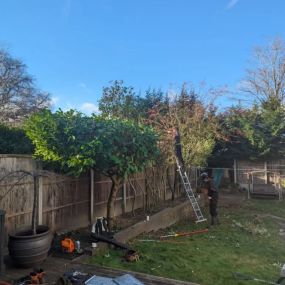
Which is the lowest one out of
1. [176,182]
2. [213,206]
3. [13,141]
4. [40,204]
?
[213,206]

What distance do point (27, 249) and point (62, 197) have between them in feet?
8.05

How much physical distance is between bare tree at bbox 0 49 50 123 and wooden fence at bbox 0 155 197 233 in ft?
69.2

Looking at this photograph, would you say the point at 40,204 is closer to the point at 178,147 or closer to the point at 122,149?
the point at 122,149

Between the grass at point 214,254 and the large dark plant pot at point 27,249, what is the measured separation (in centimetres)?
108

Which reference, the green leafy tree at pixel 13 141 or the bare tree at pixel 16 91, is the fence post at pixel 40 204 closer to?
the green leafy tree at pixel 13 141

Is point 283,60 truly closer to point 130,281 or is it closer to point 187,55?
point 187,55

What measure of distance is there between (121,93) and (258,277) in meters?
17.8

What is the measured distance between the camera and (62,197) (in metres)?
7.76

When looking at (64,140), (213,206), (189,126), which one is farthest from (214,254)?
(189,126)

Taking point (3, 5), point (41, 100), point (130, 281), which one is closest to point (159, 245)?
point (130, 281)

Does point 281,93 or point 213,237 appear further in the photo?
point 281,93

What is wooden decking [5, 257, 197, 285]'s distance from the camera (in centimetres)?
513

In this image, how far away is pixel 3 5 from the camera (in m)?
11.4

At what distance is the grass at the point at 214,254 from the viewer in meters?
6.03
